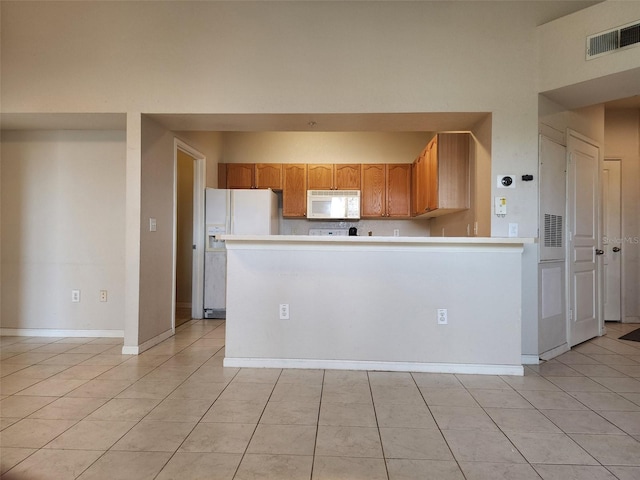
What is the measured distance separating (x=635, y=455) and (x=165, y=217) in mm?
3912

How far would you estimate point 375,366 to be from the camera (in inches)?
110

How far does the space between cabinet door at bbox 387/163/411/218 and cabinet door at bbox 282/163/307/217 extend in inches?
50.5

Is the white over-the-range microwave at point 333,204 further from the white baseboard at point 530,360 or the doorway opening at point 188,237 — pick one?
the white baseboard at point 530,360

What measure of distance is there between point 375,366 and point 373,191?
10.5ft

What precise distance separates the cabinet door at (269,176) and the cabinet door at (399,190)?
1.67 m

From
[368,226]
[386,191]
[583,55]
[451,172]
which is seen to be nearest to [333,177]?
[386,191]

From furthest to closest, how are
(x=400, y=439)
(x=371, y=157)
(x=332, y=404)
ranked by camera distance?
(x=371, y=157) < (x=332, y=404) < (x=400, y=439)

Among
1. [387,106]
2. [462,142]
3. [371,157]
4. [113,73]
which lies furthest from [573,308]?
[113,73]

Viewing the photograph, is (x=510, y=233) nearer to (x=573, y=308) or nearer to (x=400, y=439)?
(x=573, y=308)

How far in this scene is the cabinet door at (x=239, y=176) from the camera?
5.45 metres

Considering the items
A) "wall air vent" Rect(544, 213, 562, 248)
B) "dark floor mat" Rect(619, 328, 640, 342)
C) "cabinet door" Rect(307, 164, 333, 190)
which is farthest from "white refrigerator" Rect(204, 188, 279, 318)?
"dark floor mat" Rect(619, 328, 640, 342)

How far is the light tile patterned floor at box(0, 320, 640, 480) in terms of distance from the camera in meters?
1.57

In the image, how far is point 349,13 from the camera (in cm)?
309

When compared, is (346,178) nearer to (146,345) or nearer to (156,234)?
(156,234)
